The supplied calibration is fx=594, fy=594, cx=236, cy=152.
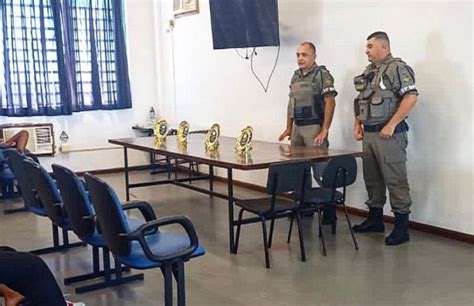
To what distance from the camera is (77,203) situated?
3.37 m

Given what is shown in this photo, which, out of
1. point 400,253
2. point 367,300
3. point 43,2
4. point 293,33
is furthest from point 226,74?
point 367,300

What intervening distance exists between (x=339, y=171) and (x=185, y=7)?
15.8ft

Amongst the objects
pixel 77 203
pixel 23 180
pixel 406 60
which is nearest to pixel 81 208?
pixel 77 203

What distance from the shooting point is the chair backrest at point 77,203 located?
333 cm

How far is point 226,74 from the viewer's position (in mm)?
7645

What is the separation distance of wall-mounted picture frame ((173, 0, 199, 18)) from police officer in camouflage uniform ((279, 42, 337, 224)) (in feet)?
10.4

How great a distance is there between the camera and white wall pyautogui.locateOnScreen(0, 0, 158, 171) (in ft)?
28.1

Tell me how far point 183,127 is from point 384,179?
2.00m

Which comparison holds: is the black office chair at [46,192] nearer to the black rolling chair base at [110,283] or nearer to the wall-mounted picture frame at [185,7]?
the black rolling chair base at [110,283]

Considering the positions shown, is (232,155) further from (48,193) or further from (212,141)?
(48,193)

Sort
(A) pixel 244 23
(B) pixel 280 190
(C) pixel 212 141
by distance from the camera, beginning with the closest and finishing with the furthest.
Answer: (B) pixel 280 190
(C) pixel 212 141
(A) pixel 244 23

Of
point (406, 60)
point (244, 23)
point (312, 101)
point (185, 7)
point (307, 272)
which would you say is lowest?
point (307, 272)

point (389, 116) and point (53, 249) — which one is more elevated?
point (389, 116)

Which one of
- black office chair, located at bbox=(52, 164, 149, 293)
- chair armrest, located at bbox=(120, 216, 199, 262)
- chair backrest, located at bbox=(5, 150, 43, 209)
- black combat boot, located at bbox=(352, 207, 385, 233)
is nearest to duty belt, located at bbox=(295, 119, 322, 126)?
black combat boot, located at bbox=(352, 207, 385, 233)
